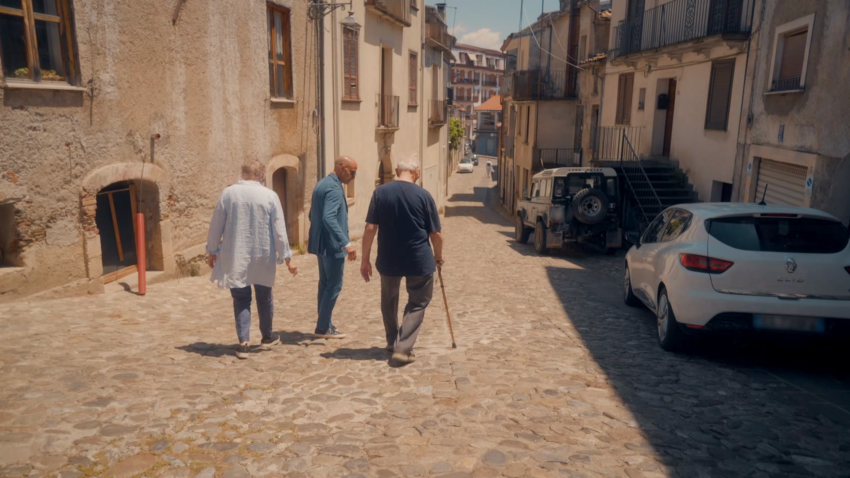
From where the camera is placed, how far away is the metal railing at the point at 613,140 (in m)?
20.2

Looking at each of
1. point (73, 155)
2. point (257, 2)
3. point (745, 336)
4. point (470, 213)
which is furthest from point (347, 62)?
point (470, 213)

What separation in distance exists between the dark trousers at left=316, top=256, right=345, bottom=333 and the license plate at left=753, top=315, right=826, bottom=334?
12.7 feet

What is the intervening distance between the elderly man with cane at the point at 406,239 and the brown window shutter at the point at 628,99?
17.2m

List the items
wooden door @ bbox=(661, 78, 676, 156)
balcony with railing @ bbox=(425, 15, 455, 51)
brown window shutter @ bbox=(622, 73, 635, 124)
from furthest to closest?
balcony with railing @ bbox=(425, 15, 455, 51) → brown window shutter @ bbox=(622, 73, 635, 124) → wooden door @ bbox=(661, 78, 676, 156)

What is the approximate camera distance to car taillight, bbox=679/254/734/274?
18.9ft

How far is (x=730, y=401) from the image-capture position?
4.94 m

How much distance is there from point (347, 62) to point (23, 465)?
45.7 feet

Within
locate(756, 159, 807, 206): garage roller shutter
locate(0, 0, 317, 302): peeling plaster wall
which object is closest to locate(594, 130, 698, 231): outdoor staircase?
locate(756, 159, 807, 206): garage roller shutter

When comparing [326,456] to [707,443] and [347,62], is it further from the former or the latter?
[347,62]

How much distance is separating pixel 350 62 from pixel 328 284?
11.3 meters

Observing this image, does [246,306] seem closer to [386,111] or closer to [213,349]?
[213,349]

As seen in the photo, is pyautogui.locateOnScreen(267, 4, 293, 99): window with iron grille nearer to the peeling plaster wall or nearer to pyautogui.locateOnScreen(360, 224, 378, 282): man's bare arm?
the peeling plaster wall

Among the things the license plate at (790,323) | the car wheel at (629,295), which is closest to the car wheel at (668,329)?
the license plate at (790,323)

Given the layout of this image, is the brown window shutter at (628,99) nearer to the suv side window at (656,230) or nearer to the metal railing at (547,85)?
the metal railing at (547,85)
